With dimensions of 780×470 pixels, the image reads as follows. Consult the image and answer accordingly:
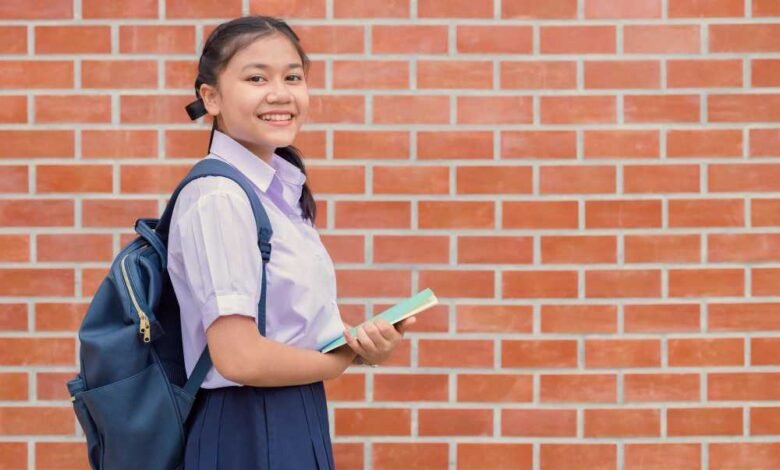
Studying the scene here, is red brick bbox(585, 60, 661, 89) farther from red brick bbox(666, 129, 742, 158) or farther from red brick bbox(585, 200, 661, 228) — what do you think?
red brick bbox(585, 200, 661, 228)

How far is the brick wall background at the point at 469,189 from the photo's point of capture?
3246 millimetres

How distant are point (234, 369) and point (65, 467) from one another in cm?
151

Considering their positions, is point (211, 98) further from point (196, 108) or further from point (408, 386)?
point (408, 386)

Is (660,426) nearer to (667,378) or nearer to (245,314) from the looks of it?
(667,378)

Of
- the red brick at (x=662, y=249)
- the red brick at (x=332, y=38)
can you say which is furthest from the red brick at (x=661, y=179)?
the red brick at (x=332, y=38)

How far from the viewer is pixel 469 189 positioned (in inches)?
128

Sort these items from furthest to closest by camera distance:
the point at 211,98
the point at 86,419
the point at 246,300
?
1. the point at 211,98
2. the point at 86,419
3. the point at 246,300

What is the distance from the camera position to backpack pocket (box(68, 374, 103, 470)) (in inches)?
82.1

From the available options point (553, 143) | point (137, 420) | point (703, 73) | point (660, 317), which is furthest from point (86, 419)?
point (703, 73)

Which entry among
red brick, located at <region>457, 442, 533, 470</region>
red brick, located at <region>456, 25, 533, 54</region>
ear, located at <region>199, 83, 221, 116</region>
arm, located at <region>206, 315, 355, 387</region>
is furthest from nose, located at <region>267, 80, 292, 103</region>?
red brick, located at <region>457, 442, 533, 470</region>

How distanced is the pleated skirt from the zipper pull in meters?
0.19

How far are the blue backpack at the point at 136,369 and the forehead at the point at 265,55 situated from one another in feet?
0.68

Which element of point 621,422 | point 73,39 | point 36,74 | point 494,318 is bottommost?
point 621,422

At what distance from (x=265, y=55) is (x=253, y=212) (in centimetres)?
34
